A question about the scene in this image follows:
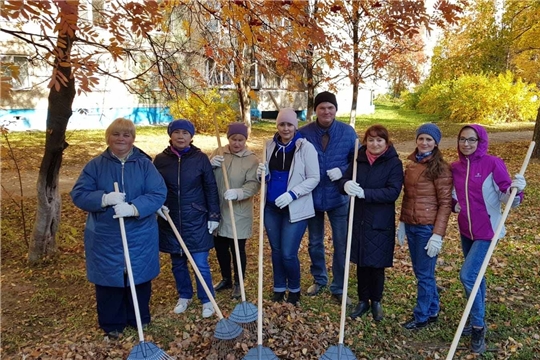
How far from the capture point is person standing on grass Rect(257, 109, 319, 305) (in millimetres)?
4039

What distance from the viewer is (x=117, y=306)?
3957mm

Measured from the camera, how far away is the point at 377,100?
41312 millimetres

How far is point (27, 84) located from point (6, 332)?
53.1ft

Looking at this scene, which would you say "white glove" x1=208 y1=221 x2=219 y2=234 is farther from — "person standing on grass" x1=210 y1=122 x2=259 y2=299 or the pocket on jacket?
"person standing on grass" x1=210 y1=122 x2=259 y2=299

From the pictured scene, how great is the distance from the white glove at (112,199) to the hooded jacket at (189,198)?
23.7 inches

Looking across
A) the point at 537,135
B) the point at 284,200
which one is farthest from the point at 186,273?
the point at 537,135

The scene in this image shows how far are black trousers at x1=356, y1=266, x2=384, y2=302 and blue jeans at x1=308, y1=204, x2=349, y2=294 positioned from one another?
1.15 ft

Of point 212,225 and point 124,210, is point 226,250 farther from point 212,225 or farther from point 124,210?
point 124,210

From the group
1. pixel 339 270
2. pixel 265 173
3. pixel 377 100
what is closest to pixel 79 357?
pixel 265 173

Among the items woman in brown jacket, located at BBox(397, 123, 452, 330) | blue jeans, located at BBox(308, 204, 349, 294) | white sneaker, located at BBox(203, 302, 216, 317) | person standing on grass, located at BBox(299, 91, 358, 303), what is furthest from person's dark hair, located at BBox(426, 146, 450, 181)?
white sneaker, located at BBox(203, 302, 216, 317)

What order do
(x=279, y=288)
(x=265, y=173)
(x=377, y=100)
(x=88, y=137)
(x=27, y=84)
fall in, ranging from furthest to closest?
(x=377, y=100) < (x=27, y=84) < (x=88, y=137) < (x=279, y=288) < (x=265, y=173)

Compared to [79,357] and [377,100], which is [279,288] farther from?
[377,100]

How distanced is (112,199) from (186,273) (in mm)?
1285

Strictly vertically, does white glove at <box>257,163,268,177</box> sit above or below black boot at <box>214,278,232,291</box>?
above
